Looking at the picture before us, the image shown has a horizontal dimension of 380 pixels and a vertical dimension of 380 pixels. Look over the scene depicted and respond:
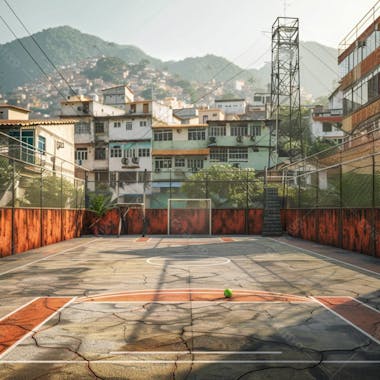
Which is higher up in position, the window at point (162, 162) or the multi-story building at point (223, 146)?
the multi-story building at point (223, 146)

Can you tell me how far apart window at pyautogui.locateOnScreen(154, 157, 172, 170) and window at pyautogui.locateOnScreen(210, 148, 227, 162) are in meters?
5.33

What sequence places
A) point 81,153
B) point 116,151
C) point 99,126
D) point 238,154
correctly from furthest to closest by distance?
point 99,126 → point 81,153 → point 116,151 → point 238,154

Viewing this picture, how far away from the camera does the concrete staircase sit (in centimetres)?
2578

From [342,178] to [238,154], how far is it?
120ft

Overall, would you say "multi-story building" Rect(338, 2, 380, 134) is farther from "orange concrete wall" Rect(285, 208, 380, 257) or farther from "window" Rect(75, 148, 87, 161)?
"window" Rect(75, 148, 87, 161)

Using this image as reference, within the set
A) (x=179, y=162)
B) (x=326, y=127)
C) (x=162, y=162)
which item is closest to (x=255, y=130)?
(x=179, y=162)

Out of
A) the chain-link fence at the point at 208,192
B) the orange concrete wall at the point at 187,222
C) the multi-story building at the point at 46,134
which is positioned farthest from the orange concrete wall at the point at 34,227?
the chain-link fence at the point at 208,192

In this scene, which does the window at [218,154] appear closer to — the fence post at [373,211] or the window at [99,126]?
the window at [99,126]

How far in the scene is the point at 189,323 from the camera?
19.8ft

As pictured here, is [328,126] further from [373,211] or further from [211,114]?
[373,211]

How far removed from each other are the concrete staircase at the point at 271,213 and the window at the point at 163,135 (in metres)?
30.1

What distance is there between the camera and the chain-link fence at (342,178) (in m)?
15.2

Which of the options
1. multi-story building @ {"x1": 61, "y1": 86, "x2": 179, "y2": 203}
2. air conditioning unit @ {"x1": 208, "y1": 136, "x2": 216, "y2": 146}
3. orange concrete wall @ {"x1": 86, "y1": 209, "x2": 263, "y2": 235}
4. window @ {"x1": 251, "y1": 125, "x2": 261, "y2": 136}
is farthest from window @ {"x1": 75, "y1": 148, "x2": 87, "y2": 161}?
orange concrete wall @ {"x1": 86, "y1": 209, "x2": 263, "y2": 235}

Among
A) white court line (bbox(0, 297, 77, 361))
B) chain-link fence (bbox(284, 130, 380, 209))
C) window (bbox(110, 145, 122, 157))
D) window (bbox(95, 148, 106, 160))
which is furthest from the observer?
window (bbox(95, 148, 106, 160))
